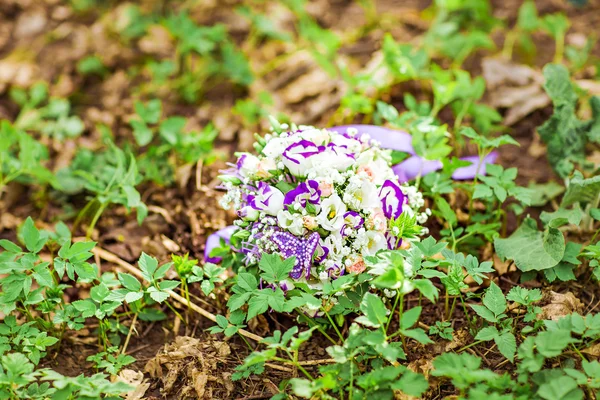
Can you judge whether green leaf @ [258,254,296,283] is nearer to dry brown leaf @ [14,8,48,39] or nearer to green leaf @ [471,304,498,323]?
green leaf @ [471,304,498,323]

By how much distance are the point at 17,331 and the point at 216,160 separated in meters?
1.18

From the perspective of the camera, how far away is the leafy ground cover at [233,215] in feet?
6.05

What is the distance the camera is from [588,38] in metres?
3.36

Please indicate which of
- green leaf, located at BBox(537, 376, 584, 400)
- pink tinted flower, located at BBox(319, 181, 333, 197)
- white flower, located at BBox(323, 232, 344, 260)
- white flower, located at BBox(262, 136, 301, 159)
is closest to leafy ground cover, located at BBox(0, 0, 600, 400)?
green leaf, located at BBox(537, 376, 584, 400)

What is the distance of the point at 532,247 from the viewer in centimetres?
217

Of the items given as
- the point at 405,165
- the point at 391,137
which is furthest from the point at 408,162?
the point at 391,137

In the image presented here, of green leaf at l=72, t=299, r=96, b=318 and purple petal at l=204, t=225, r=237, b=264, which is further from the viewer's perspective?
purple petal at l=204, t=225, r=237, b=264

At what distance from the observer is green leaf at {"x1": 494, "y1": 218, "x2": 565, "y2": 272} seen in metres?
2.09

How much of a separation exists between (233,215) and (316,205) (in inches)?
27.1

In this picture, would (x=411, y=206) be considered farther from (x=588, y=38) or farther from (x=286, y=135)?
(x=588, y=38)

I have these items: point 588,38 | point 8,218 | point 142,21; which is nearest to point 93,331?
point 8,218

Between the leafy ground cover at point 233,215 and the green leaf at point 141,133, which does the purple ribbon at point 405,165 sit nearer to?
the leafy ground cover at point 233,215

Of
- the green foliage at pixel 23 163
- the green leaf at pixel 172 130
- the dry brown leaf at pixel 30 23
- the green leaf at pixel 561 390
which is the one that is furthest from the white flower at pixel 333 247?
the dry brown leaf at pixel 30 23

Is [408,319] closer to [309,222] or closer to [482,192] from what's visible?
[309,222]
